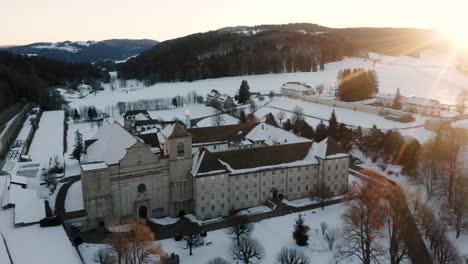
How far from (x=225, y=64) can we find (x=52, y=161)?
88035mm

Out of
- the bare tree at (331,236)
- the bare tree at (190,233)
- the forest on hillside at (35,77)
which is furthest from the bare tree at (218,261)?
the forest on hillside at (35,77)

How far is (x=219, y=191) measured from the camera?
42.3 meters

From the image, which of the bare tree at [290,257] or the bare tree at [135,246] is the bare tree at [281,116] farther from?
the bare tree at [135,246]

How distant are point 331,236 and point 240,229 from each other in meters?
8.35

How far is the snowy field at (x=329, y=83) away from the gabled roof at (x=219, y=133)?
5732 centimetres

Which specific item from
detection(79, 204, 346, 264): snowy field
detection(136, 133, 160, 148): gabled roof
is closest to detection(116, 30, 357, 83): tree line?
detection(136, 133, 160, 148): gabled roof

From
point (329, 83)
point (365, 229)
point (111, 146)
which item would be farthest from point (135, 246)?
point (329, 83)

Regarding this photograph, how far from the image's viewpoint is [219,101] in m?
103

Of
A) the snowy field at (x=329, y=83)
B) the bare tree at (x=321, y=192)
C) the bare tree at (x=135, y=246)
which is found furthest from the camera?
the snowy field at (x=329, y=83)

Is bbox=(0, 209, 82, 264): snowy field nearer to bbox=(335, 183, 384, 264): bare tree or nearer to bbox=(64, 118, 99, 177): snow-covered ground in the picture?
bbox=(64, 118, 99, 177): snow-covered ground

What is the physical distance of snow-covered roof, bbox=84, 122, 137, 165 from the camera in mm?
40094

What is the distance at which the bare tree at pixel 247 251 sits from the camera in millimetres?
32256

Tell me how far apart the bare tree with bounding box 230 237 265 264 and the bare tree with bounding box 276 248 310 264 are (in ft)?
5.58

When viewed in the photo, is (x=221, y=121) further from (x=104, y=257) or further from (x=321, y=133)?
(x=104, y=257)
